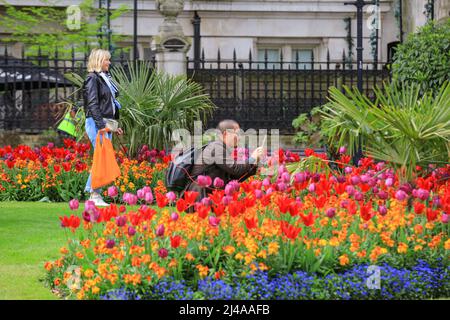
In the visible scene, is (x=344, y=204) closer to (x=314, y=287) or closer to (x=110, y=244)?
(x=314, y=287)

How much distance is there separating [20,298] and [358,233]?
8.70ft

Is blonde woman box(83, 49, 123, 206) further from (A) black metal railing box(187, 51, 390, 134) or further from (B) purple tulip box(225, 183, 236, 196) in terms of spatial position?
(A) black metal railing box(187, 51, 390, 134)

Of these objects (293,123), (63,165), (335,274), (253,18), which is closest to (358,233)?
(335,274)

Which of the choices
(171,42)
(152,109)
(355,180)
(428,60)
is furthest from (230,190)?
(171,42)

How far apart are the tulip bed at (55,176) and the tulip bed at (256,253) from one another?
6.12 metres

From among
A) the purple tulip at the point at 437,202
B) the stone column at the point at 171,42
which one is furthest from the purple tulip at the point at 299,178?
the stone column at the point at 171,42

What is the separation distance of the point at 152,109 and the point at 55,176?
2029 mm

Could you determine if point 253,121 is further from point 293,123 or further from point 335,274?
point 335,274

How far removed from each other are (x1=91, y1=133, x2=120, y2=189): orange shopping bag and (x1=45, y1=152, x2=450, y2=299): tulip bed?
4073mm

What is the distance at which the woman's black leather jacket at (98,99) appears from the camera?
42.6 ft

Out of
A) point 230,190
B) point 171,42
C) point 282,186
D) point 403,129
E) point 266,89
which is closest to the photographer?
point 230,190

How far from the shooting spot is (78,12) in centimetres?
3061

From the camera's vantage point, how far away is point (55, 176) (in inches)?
591

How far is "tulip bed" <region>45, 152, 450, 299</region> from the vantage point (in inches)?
298
